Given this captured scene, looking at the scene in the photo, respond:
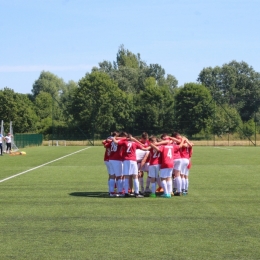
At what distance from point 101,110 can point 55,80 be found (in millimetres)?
48553

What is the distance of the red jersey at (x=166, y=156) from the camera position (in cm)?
1533

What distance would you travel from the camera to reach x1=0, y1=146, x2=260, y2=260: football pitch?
28.9 feet

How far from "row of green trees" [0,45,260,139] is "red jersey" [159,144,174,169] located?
50607mm

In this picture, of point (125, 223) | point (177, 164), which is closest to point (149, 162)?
point (177, 164)

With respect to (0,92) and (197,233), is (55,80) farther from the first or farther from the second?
(197,233)

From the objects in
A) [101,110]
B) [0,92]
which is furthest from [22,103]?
[101,110]

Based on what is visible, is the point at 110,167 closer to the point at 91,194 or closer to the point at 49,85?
the point at 91,194

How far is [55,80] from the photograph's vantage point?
122 metres

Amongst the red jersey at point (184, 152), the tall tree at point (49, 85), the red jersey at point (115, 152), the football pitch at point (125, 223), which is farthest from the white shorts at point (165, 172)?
the tall tree at point (49, 85)

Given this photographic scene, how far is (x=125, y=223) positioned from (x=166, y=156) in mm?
4246

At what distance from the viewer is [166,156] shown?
50.4 feet

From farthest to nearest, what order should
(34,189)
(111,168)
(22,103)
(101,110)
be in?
(22,103) < (101,110) < (34,189) < (111,168)

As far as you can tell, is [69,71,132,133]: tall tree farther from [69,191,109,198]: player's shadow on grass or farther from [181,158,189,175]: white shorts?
[181,158,189,175]: white shorts

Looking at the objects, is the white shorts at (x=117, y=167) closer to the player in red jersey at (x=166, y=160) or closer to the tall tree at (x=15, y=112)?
the player in red jersey at (x=166, y=160)
